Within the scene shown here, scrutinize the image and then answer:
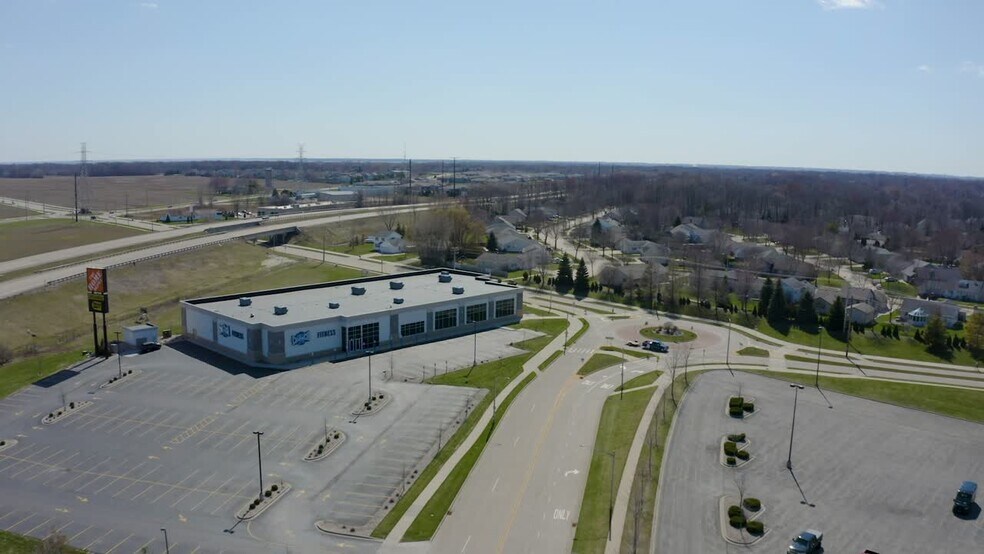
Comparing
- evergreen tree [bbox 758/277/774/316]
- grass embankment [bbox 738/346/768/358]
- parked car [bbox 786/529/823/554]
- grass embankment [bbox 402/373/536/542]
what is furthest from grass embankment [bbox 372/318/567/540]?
evergreen tree [bbox 758/277/774/316]

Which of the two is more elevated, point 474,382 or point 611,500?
point 474,382

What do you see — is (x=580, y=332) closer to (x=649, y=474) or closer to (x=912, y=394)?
(x=912, y=394)

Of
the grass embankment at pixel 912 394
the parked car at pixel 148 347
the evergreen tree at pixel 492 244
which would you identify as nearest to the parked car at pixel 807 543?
the grass embankment at pixel 912 394

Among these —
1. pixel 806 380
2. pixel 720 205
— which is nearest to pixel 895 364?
pixel 806 380

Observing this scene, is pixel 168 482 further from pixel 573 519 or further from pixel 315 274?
pixel 315 274

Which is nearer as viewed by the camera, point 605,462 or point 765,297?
point 605,462

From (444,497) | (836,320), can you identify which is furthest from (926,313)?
(444,497)

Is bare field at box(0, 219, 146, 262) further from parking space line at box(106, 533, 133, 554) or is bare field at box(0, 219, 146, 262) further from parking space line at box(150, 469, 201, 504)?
parking space line at box(106, 533, 133, 554)
